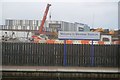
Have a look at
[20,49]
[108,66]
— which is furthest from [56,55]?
[108,66]

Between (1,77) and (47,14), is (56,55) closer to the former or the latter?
(1,77)

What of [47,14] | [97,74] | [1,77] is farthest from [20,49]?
[47,14]

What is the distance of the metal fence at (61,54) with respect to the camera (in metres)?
14.4

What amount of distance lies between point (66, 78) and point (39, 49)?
310 centimetres

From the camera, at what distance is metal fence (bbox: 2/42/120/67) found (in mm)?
14391

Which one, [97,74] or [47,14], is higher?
[47,14]

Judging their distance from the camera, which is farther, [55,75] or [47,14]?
[47,14]

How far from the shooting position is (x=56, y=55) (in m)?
14.5

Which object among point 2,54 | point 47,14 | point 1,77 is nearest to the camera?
point 1,77

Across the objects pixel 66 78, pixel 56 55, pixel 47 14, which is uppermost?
pixel 47 14

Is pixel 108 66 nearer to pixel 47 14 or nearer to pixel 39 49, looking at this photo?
pixel 39 49

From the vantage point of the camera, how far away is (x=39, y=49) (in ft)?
47.4

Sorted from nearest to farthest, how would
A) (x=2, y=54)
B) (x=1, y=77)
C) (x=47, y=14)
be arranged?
(x=1, y=77) < (x=2, y=54) < (x=47, y=14)

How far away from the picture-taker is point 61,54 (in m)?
14.5
